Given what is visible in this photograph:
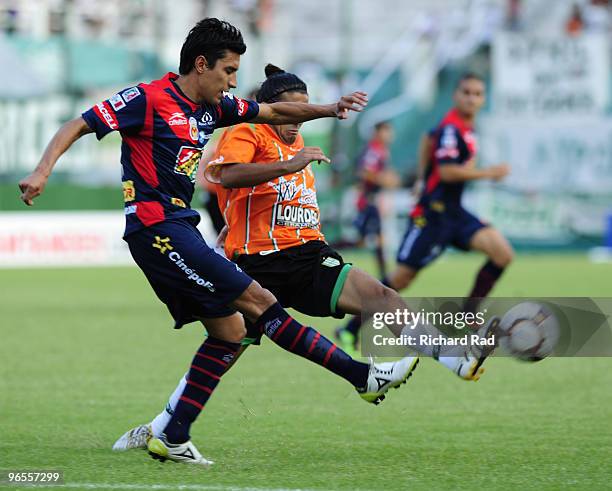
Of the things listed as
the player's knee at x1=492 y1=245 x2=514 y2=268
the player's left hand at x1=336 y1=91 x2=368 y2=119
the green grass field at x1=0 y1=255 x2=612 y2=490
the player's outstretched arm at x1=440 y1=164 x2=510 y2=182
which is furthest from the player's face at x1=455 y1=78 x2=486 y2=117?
the player's left hand at x1=336 y1=91 x2=368 y2=119

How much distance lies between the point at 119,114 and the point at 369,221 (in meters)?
14.3

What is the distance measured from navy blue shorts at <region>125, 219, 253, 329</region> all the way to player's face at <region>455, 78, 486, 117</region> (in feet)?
18.7

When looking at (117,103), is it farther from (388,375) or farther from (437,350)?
(437,350)

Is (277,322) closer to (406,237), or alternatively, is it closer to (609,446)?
(609,446)

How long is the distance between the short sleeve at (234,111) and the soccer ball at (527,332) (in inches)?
67.1

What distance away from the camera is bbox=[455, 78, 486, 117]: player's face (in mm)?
11086

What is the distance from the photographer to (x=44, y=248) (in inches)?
966

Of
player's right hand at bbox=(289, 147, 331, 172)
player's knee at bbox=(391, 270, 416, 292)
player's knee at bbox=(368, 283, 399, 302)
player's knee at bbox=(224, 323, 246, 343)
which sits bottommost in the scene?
player's knee at bbox=(391, 270, 416, 292)

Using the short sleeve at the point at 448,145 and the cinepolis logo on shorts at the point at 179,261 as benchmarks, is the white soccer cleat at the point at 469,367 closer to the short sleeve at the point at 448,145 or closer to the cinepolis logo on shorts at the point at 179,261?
the cinepolis logo on shorts at the point at 179,261

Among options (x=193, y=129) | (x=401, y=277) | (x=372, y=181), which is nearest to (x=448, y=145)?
(x=401, y=277)

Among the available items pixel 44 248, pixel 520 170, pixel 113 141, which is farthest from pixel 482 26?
pixel 44 248

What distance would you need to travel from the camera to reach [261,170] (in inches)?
248

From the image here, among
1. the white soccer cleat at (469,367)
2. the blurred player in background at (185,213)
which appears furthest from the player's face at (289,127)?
the white soccer cleat at (469,367)

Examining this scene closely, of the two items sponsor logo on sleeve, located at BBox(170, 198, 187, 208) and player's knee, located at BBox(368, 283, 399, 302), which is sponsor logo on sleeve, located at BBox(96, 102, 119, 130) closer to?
sponsor logo on sleeve, located at BBox(170, 198, 187, 208)
